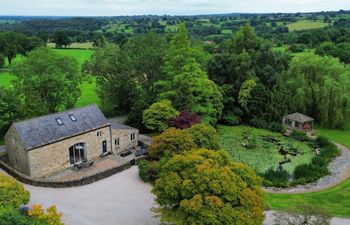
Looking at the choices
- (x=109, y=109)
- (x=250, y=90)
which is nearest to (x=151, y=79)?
(x=109, y=109)

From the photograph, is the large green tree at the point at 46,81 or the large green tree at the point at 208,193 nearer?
the large green tree at the point at 208,193

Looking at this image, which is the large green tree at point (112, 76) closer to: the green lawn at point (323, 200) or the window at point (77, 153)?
the window at point (77, 153)

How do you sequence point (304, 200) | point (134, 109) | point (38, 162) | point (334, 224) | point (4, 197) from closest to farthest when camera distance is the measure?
1. point (4, 197)
2. point (334, 224)
3. point (304, 200)
4. point (38, 162)
5. point (134, 109)

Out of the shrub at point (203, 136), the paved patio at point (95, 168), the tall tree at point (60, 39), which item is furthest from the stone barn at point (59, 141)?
the tall tree at point (60, 39)

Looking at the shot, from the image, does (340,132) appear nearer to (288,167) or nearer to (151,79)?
(288,167)

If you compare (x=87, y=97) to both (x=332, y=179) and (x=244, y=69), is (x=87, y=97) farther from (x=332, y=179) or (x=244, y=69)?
(x=332, y=179)

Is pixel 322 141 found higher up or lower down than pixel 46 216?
lower down

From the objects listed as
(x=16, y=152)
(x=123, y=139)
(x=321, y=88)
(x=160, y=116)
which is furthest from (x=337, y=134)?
(x=16, y=152)
